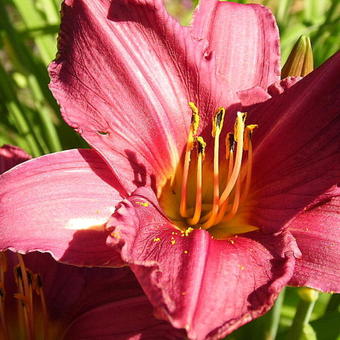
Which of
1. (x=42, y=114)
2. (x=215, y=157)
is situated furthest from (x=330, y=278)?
(x=42, y=114)

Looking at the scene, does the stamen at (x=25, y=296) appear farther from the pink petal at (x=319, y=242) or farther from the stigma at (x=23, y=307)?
the pink petal at (x=319, y=242)

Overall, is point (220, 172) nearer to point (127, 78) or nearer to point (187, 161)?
point (187, 161)

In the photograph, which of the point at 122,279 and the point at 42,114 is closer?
the point at 122,279

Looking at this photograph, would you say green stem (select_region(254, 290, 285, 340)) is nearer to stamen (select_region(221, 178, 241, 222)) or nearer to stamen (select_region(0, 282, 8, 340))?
stamen (select_region(221, 178, 241, 222))

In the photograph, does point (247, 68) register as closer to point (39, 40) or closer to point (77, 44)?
point (77, 44)

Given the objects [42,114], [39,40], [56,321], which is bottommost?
[56,321]

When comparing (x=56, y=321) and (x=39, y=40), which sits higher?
(x=39, y=40)

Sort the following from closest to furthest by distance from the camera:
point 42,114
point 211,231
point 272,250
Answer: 1. point 272,250
2. point 211,231
3. point 42,114

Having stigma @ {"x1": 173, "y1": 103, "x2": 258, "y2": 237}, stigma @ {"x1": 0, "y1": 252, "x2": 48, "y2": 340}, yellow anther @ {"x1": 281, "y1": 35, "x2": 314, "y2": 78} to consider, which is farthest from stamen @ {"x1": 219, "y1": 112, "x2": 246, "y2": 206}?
stigma @ {"x1": 0, "y1": 252, "x2": 48, "y2": 340}

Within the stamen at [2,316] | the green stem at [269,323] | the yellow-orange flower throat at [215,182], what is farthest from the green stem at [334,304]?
the stamen at [2,316]
